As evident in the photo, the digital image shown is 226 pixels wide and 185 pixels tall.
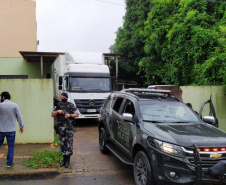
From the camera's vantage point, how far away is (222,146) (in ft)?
13.8

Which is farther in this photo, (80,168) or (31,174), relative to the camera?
(80,168)

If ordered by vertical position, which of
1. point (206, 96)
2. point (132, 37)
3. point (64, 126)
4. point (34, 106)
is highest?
point (132, 37)

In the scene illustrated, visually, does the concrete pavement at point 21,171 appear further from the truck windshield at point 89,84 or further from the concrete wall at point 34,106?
the truck windshield at point 89,84

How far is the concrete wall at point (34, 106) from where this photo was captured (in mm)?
7918

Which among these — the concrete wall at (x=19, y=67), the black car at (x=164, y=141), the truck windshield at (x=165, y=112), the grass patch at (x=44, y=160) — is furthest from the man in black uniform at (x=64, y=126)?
the concrete wall at (x=19, y=67)

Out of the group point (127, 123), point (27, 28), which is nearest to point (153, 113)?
point (127, 123)

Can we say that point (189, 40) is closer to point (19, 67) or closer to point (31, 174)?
point (31, 174)

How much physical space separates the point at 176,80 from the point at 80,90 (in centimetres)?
633

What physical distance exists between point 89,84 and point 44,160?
6476 mm

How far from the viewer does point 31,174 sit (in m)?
5.51

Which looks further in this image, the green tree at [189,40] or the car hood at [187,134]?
the green tree at [189,40]

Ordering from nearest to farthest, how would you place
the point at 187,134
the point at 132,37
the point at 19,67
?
the point at 187,134, the point at 19,67, the point at 132,37

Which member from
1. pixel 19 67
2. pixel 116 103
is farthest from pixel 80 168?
pixel 19 67

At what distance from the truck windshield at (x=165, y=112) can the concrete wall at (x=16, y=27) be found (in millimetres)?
23496
